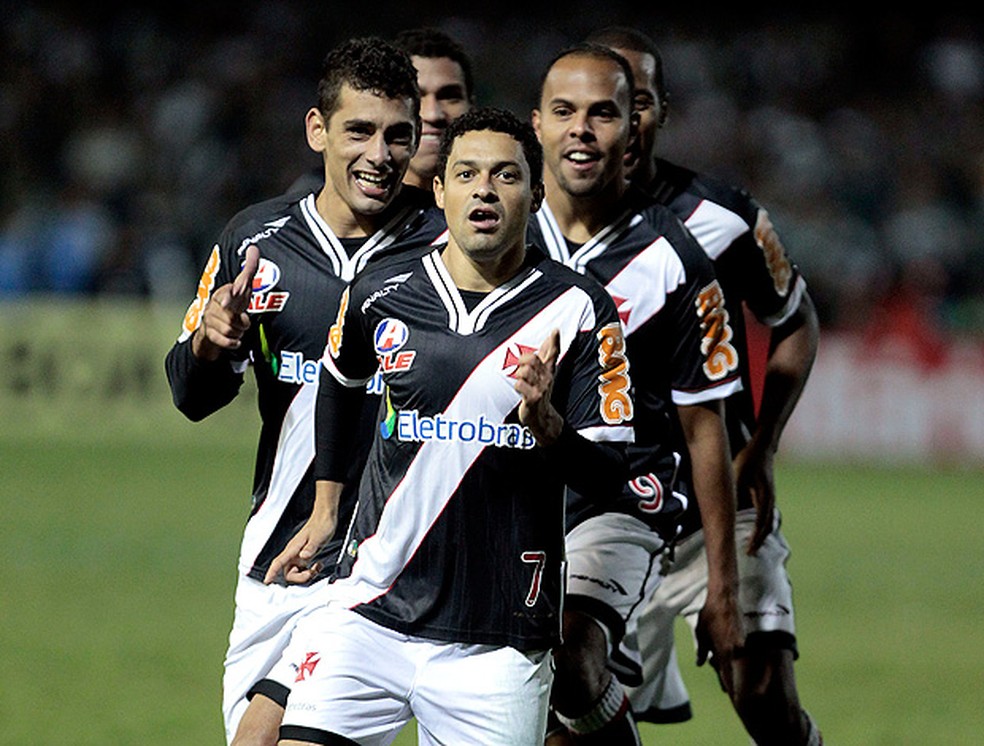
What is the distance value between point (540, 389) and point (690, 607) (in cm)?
248

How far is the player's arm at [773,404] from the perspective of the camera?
6543 millimetres

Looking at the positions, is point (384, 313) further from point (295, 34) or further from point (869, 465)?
point (295, 34)

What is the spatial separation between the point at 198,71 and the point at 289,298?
16417 mm

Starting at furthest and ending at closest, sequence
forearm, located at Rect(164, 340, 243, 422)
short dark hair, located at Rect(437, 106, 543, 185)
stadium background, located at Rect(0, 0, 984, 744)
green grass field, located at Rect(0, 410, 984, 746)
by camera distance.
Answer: stadium background, located at Rect(0, 0, 984, 744)
green grass field, located at Rect(0, 410, 984, 746)
forearm, located at Rect(164, 340, 243, 422)
short dark hair, located at Rect(437, 106, 543, 185)

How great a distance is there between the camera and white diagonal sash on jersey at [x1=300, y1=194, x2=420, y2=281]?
5398 mm

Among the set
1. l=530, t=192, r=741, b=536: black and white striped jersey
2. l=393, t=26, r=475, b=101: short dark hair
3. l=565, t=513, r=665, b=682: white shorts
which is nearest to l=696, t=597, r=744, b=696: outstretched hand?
l=565, t=513, r=665, b=682: white shorts

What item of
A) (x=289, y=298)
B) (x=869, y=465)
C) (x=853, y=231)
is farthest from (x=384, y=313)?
(x=853, y=231)

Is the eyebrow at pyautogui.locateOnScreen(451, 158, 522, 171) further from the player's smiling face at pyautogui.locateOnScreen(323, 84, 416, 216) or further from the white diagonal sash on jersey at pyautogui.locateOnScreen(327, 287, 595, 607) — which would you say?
the player's smiling face at pyautogui.locateOnScreen(323, 84, 416, 216)

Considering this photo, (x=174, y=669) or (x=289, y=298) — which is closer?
(x=289, y=298)

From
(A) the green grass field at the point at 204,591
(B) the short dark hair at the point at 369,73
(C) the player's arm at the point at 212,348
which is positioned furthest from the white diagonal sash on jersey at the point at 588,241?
(A) the green grass field at the point at 204,591

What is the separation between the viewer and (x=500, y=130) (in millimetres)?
4883

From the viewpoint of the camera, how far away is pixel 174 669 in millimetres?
9242

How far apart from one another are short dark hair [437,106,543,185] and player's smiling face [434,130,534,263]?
2 cm

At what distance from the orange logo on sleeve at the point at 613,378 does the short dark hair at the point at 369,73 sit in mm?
1023
